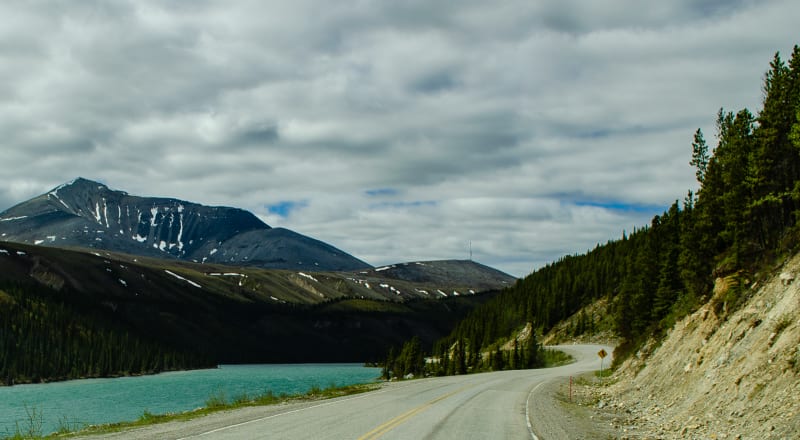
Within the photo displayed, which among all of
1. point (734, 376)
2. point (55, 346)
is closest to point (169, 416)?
point (734, 376)

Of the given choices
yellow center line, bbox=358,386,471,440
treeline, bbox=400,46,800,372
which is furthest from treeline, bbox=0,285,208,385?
yellow center line, bbox=358,386,471,440

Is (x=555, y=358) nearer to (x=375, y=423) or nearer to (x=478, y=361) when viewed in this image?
(x=478, y=361)

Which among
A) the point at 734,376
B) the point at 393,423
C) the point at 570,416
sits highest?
the point at 734,376

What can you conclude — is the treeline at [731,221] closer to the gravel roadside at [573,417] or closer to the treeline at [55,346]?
the gravel roadside at [573,417]

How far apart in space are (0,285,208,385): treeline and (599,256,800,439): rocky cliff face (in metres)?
152

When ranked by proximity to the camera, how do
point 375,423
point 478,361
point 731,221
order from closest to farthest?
point 375,423 < point 731,221 < point 478,361

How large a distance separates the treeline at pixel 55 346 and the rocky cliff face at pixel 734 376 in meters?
152

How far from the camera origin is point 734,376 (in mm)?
21984

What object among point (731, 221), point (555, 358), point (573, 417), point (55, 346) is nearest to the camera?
point (573, 417)

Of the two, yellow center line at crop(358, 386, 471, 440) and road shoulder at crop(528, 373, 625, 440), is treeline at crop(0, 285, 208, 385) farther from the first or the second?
yellow center line at crop(358, 386, 471, 440)

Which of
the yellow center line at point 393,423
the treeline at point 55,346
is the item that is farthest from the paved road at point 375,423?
the treeline at point 55,346

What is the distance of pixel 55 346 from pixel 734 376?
179 meters

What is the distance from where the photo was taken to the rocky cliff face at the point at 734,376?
18.2 m

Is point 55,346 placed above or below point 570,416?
below
